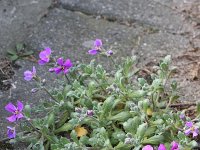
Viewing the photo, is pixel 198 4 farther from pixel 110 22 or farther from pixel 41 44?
pixel 41 44

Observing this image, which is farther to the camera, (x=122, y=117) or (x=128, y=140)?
(x=122, y=117)

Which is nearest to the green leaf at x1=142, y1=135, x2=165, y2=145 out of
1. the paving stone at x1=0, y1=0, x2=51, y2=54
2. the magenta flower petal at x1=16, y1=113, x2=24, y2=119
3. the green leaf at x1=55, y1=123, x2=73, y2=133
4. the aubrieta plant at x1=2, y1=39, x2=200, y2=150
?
the aubrieta plant at x1=2, y1=39, x2=200, y2=150

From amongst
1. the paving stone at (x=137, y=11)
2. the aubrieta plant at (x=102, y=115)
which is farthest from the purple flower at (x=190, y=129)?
the paving stone at (x=137, y=11)

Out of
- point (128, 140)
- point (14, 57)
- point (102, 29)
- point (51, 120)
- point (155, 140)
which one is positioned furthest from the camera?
point (102, 29)

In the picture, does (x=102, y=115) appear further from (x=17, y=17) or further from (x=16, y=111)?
(x=17, y=17)

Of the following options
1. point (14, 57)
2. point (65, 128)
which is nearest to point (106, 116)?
point (65, 128)

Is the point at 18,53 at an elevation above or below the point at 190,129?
below

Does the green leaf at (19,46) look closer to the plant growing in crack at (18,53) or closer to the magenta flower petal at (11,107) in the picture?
the plant growing in crack at (18,53)
